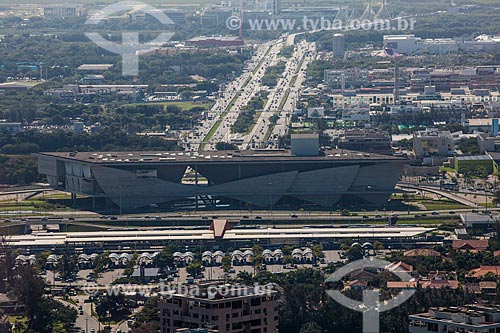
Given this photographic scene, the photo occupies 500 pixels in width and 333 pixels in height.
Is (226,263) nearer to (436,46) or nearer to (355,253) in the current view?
(355,253)

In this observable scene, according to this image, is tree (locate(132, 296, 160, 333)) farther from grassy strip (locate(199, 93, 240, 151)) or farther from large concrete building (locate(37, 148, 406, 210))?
grassy strip (locate(199, 93, 240, 151))

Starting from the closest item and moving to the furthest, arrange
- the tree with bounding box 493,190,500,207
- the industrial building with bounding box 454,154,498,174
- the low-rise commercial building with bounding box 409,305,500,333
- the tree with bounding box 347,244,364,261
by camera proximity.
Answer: the low-rise commercial building with bounding box 409,305,500,333, the tree with bounding box 347,244,364,261, the tree with bounding box 493,190,500,207, the industrial building with bounding box 454,154,498,174

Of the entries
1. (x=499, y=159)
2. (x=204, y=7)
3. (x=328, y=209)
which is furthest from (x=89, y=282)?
(x=204, y=7)

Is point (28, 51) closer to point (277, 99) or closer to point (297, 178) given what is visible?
point (277, 99)

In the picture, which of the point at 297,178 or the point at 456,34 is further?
the point at 456,34

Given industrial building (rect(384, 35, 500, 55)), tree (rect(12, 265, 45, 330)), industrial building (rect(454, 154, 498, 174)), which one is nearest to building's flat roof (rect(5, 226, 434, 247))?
tree (rect(12, 265, 45, 330))
